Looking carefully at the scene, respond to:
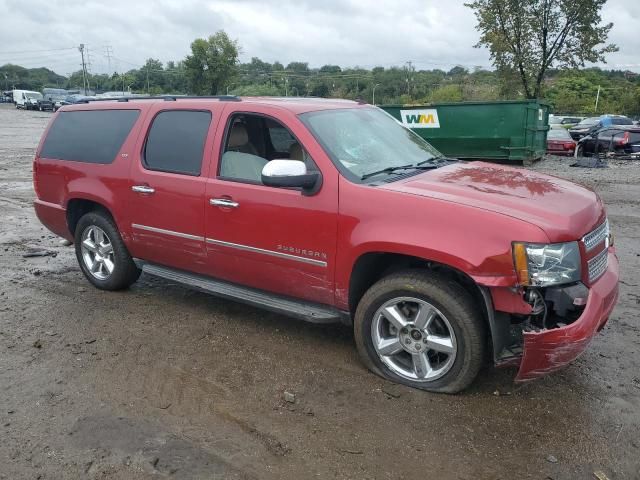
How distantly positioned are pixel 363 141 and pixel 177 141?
1.60 m

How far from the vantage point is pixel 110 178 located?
17.0 feet

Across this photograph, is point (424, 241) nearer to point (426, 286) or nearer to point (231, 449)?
point (426, 286)

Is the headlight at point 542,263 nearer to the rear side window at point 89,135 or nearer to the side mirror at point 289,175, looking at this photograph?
the side mirror at point 289,175

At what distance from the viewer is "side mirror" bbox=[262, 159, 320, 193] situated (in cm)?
379

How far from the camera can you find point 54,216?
5.89 m

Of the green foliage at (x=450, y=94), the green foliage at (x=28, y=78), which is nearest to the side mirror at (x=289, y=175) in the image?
the green foliage at (x=450, y=94)

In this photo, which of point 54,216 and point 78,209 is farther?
point 54,216

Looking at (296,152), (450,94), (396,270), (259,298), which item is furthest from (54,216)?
(450,94)

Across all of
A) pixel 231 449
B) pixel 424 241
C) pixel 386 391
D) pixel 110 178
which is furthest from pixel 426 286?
pixel 110 178

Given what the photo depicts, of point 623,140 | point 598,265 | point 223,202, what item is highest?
point 223,202

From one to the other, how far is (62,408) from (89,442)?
481 mm

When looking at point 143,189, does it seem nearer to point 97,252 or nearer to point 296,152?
point 97,252

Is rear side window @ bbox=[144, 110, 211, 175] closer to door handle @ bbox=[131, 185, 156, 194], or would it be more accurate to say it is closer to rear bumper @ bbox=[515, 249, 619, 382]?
door handle @ bbox=[131, 185, 156, 194]

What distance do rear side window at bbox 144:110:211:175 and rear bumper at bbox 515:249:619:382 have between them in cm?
282
